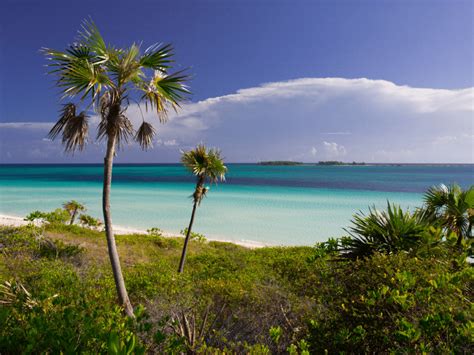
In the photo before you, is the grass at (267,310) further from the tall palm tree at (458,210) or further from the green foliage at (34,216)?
the green foliage at (34,216)

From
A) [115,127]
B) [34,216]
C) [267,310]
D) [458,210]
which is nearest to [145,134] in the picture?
[115,127]

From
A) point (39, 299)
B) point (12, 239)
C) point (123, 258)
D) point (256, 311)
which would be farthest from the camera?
point (123, 258)

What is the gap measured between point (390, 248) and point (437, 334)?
285 cm

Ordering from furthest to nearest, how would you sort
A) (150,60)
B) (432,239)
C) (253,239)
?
1. (253,239)
2. (150,60)
3. (432,239)

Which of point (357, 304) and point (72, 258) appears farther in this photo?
point (72, 258)

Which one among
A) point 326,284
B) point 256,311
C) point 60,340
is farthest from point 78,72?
point 326,284

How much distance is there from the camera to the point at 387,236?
5648mm

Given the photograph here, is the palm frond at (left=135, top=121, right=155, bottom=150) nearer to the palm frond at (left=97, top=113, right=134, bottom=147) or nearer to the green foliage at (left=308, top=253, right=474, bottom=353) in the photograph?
the palm frond at (left=97, top=113, right=134, bottom=147)

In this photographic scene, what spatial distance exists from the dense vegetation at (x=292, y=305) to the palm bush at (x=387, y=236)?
0.02 meters

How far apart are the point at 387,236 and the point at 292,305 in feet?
7.75

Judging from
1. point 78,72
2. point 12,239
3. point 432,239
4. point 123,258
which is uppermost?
point 78,72

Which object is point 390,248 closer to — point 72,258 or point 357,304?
point 357,304

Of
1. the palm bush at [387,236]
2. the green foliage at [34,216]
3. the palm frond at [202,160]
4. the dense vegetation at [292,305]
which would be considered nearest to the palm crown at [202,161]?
the palm frond at [202,160]

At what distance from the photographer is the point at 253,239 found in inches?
1002
